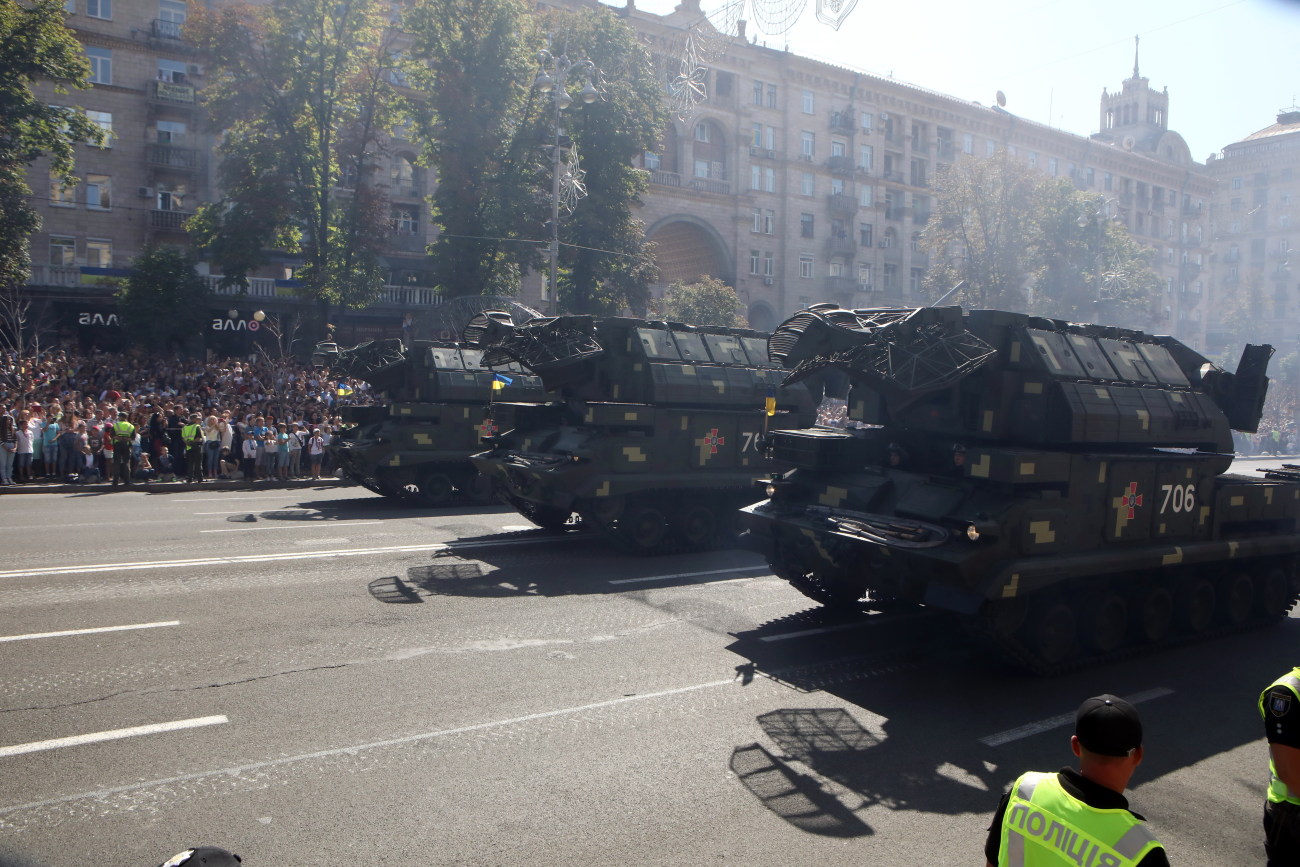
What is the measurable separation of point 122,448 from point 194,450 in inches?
60.3

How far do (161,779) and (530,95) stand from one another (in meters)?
31.8

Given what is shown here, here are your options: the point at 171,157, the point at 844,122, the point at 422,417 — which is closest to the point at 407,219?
the point at 171,157

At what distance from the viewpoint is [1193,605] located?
999 cm

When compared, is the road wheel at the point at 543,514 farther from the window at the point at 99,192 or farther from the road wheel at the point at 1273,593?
the window at the point at 99,192

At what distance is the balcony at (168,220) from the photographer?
39.2 metres

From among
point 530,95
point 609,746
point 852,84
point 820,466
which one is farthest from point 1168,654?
point 852,84

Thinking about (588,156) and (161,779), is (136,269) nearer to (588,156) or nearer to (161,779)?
(588,156)

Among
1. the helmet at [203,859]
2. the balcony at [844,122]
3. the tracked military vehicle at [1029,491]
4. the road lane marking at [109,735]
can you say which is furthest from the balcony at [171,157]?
the helmet at [203,859]

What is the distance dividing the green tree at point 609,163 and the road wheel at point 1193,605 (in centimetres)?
2818

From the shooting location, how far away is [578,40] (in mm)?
36875

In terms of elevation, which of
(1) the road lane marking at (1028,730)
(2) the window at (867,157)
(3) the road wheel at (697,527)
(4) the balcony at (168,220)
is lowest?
(1) the road lane marking at (1028,730)

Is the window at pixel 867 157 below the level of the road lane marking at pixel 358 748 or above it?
above

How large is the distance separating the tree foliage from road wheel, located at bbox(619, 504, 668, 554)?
35962mm

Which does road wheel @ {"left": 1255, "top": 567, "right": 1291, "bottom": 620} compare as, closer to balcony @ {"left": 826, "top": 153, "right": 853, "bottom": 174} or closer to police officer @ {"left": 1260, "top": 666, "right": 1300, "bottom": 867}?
police officer @ {"left": 1260, "top": 666, "right": 1300, "bottom": 867}
